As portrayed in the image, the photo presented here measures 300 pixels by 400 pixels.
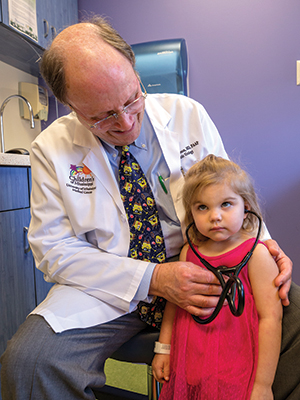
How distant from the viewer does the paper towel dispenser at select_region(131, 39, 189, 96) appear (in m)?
2.22

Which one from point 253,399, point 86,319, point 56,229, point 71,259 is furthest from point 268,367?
point 56,229

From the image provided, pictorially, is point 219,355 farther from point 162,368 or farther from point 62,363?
point 62,363

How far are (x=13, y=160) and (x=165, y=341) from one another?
1.11 metres

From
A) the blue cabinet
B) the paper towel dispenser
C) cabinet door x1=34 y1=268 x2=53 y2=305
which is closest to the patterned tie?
the blue cabinet

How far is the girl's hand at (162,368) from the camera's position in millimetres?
913

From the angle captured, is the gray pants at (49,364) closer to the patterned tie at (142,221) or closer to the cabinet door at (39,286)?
the patterned tie at (142,221)

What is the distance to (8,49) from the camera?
6.95 feet

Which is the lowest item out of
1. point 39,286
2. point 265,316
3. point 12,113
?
point 39,286

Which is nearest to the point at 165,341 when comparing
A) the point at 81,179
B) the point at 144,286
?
the point at 144,286

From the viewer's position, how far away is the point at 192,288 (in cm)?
90

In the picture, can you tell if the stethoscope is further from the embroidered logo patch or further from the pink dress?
the embroidered logo patch

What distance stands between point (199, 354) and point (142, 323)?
27 centimetres

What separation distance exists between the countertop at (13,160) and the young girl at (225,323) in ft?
3.13

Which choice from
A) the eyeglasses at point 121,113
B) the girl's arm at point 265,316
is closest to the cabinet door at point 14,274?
the eyeglasses at point 121,113
